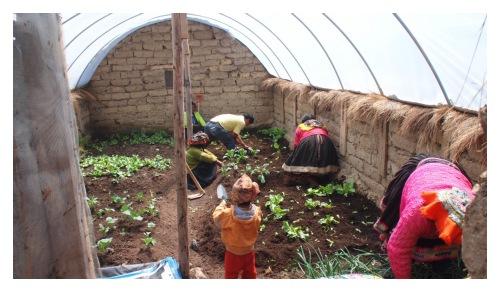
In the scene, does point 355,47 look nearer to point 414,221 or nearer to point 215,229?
point 215,229

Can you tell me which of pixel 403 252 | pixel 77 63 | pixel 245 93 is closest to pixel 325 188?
pixel 403 252

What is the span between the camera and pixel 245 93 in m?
11.8

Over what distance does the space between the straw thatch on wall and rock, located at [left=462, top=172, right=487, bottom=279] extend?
1.15 m

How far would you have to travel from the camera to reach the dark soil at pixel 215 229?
4.18m

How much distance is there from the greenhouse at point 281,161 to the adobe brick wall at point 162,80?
0.26 metres

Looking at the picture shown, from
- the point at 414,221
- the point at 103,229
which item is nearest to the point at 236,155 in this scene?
the point at 103,229

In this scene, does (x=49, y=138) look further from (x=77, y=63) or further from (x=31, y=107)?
(x=77, y=63)

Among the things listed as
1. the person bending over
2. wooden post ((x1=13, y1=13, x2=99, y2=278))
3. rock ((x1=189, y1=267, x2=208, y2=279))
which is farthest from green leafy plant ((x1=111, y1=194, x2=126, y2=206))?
wooden post ((x1=13, y1=13, x2=99, y2=278))

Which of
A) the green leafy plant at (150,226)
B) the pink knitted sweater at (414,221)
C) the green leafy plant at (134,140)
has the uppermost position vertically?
the pink knitted sweater at (414,221)

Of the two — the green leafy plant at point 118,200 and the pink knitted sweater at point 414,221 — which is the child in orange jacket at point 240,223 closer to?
the pink knitted sweater at point 414,221

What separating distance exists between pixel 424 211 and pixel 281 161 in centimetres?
600

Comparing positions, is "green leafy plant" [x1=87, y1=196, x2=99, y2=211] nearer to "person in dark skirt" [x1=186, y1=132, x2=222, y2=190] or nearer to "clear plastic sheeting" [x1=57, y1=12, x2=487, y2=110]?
"person in dark skirt" [x1=186, y1=132, x2=222, y2=190]

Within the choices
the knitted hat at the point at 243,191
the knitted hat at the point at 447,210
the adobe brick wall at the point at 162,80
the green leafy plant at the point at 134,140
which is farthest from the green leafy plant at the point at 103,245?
the adobe brick wall at the point at 162,80

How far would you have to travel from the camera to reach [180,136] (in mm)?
3383
